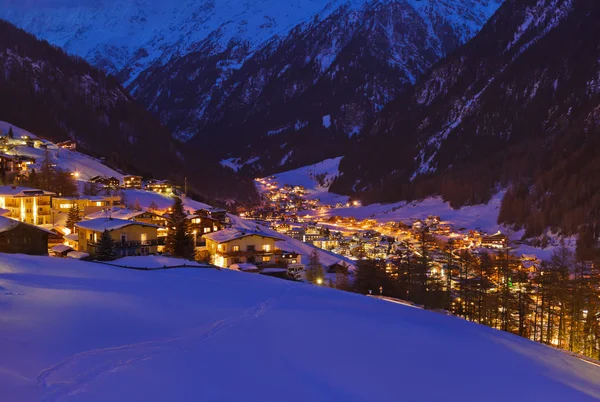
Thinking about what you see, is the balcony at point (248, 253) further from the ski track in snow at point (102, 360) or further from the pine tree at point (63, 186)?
the ski track in snow at point (102, 360)

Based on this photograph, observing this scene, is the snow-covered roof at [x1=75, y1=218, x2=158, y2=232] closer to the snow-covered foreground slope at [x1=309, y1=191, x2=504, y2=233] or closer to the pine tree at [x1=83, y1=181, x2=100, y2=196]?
the pine tree at [x1=83, y1=181, x2=100, y2=196]

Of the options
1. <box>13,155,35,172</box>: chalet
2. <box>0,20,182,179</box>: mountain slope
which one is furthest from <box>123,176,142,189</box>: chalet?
<box>0,20,182,179</box>: mountain slope

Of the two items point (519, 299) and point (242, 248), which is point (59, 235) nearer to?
point (242, 248)

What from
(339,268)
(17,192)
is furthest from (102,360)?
(17,192)

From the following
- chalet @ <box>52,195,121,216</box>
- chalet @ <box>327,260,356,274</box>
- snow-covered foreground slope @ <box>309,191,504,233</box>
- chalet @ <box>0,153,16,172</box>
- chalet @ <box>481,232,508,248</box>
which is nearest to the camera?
chalet @ <box>327,260,356,274</box>

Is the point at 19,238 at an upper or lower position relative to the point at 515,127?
lower

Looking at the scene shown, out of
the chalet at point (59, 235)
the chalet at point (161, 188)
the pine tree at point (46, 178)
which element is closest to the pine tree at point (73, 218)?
the chalet at point (59, 235)

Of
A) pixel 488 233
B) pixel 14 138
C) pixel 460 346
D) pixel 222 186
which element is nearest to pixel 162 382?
pixel 460 346
